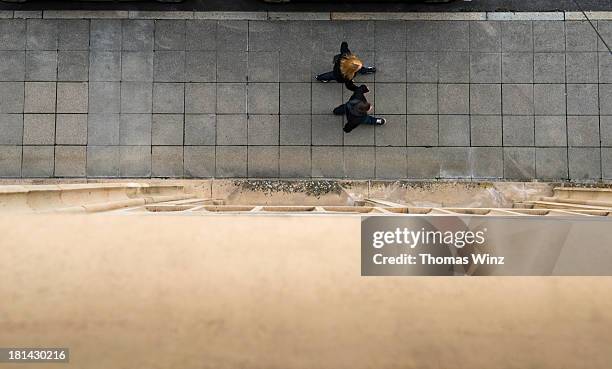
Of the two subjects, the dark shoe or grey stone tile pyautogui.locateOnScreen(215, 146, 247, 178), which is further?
grey stone tile pyautogui.locateOnScreen(215, 146, 247, 178)

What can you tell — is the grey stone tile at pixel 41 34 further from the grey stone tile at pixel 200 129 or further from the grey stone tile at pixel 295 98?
the grey stone tile at pixel 295 98

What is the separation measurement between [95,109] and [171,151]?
5.32 feet

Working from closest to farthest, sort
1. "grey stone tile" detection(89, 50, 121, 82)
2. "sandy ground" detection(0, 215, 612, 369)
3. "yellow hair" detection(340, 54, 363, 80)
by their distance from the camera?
1. "sandy ground" detection(0, 215, 612, 369)
2. "yellow hair" detection(340, 54, 363, 80)
3. "grey stone tile" detection(89, 50, 121, 82)

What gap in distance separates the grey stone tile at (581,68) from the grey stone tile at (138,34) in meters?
7.87

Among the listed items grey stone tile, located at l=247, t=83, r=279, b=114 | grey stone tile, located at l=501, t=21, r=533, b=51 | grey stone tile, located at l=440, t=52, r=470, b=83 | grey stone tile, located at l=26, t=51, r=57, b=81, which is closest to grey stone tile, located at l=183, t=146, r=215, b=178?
grey stone tile, located at l=247, t=83, r=279, b=114

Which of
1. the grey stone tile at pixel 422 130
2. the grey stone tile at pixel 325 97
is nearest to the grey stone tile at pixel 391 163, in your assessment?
the grey stone tile at pixel 422 130

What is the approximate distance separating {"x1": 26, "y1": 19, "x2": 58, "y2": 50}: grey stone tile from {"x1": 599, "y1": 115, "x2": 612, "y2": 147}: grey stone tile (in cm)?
1041

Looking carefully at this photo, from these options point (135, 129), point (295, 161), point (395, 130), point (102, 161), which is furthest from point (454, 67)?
point (102, 161)

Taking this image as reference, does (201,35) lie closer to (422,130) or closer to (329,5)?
(329,5)

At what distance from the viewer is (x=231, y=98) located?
22.0ft

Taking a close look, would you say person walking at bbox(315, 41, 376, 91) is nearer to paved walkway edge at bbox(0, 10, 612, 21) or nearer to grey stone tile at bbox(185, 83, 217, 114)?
paved walkway edge at bbox(0, 10, 612, 21)

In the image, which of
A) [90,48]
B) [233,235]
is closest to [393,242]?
[233,235]

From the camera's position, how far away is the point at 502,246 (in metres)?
2.70

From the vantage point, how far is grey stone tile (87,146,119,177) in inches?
264
